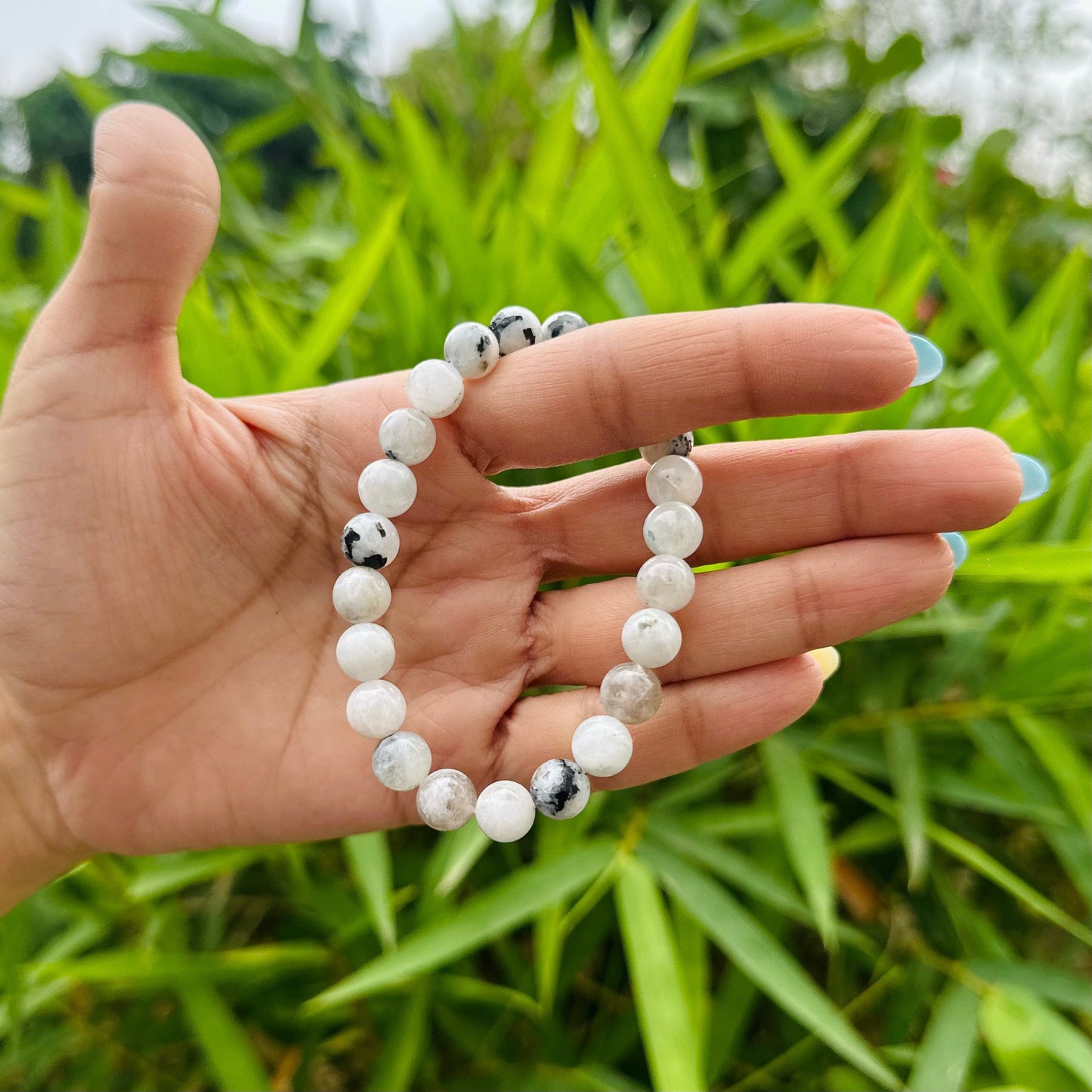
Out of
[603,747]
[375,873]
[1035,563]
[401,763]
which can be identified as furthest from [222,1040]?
[1035,563]

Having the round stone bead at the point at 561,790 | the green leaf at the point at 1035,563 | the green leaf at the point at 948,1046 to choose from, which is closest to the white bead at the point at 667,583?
the round stone bead at the point at 561,790

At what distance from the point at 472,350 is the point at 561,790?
0.32 m

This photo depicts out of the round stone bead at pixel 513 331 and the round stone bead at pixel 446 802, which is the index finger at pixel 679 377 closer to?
the round stone bead at pixel 513 331

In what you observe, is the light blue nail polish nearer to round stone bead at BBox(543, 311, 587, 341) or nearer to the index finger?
the index finger

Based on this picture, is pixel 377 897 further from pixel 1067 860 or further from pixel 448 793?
pixel 1067 860

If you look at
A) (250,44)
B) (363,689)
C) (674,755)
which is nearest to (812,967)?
(674,755)

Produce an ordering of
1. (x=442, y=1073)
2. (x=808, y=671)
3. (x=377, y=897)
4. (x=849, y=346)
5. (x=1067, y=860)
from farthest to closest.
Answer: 1. (x=442, y=1073)
2. (x=1067, y=860)
3. (x=377, y=897)
4. (x=808, y=671)
5. (x=849, y=346)

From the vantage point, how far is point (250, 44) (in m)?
1.06

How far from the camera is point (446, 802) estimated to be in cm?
61

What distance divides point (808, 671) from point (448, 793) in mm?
280

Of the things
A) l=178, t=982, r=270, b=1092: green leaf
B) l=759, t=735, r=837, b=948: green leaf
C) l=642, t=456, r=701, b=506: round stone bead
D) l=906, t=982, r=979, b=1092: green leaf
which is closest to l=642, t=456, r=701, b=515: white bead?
l=642, t=456, r=701, b=506: round stone bead

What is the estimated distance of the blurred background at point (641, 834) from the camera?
749 millimetres

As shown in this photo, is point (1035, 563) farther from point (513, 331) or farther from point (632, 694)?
point (513, 331)

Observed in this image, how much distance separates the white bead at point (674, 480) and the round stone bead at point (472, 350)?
0.46ft
